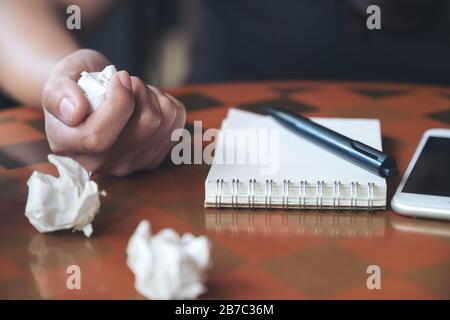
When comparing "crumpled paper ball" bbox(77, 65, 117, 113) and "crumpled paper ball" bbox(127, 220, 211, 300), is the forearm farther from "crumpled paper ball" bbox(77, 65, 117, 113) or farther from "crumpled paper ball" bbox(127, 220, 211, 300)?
"crumpled paper ball" bbox(127, 220, 211, 300)

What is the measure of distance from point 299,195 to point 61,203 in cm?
21

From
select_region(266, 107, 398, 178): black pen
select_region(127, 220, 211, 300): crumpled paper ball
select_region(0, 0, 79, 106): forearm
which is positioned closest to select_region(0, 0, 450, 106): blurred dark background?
select_region(0, 0, 79, 106): forearm

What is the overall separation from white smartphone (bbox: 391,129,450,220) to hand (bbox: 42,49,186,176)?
25 centimetres

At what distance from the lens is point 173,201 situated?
2.07 feet

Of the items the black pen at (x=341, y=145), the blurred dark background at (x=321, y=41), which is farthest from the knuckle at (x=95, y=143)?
the blurred dark background at (x=321, y=41)

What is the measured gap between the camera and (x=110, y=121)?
62cm

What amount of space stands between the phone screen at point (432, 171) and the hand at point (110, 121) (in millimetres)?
251

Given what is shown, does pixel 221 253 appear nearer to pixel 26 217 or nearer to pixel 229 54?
pixel 26 217

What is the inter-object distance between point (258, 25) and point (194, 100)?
0.40m

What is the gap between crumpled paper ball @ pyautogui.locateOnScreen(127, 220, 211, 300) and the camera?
1.45 ft

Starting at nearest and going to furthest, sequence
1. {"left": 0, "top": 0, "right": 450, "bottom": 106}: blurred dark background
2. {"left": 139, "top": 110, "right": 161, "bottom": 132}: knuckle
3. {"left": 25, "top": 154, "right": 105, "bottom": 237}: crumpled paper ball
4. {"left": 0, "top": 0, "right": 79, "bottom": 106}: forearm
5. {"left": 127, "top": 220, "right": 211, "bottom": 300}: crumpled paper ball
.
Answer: {"left": 127, "top": 220, "right": 211, "bottom": 300}: crumpled paper ball → {"left": 25, "top": 154, "right": 105, "bottom": 237}: crumpled paper ball → {"left": 139, "top": 110, "right": 161, "bottom": 132}: knuckle → {"left": 0, "top": 0, "right": 79, "bottom": 106}: forearm → {"left": 0, "top": 0, "right": 450, "bottom": 106}: blurred dark background

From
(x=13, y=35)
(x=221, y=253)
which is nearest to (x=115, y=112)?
(x=221, y=253)

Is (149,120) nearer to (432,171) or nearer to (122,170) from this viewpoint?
(122,170)

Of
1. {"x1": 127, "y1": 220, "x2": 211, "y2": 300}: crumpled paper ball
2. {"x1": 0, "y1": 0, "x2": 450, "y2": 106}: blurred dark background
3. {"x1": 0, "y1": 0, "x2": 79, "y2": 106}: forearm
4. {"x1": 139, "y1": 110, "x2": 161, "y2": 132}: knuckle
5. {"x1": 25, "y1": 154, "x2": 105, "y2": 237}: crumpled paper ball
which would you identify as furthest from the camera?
{"x1": 0, "y1": 0, "x2": 450, "y2": 106}: blurred dark background
